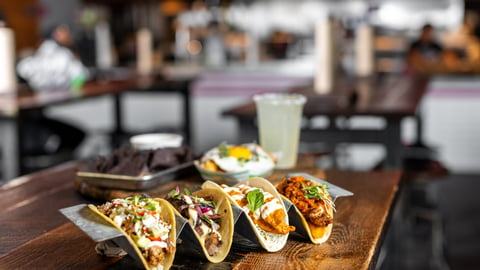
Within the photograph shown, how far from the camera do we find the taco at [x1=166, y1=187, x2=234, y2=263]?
1099mm

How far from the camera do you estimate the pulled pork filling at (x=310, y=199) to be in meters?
1.19

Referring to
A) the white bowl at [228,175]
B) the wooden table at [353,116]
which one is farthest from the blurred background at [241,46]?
the white bowl at [228,175]

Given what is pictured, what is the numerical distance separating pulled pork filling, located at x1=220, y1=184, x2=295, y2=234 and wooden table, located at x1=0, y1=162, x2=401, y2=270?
1.8 inches

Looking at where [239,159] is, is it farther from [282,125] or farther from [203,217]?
[203,217]

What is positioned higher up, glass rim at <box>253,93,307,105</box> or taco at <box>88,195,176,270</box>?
glass rim at <box>253,93,307,105</box>

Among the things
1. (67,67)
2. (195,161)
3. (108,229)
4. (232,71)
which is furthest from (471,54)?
(108,229)

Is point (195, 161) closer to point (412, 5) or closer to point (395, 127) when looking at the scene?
point (395, 127)

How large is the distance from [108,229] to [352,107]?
6.99ft

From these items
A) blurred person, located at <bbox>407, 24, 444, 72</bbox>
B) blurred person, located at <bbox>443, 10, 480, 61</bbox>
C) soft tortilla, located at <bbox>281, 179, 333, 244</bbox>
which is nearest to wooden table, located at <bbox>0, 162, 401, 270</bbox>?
soft tortilla, located at <bbox>281, 179, 333, 244</bbox>

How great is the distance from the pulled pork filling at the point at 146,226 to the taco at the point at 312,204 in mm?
277

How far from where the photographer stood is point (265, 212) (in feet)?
3.82

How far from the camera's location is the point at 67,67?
4.52 m

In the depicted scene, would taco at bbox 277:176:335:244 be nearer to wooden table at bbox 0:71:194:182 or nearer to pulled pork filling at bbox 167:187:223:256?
pulled pork filling at bbox 167:187:223:256

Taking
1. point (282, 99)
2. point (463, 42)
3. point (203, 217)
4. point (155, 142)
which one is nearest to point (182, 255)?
Answer: point (203, 217)
